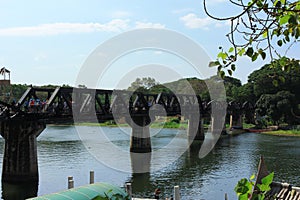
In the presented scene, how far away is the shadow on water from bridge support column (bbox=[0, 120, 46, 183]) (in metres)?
0.63

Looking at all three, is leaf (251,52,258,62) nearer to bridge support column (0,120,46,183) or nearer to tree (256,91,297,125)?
bridge support column (0,120,46,183)

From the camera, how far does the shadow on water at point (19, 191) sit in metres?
28.3

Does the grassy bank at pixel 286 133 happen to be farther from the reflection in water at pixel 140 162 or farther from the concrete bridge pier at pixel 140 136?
the reflection in water at pixel 140 162

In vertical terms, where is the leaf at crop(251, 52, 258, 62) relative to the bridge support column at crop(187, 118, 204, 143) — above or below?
above

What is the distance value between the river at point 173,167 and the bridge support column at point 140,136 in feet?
5.06

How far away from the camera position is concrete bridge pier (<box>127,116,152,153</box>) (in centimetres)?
5353

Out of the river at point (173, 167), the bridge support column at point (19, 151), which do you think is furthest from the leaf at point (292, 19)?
the bridge support column at point (19, 151)

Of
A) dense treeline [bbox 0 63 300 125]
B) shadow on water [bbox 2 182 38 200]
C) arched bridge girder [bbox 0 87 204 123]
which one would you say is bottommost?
shadow on water [bbox 2 182 38 200]

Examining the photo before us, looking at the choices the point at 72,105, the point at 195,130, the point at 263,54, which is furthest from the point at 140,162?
the point at 263,54

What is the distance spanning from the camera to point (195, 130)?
2835 inches

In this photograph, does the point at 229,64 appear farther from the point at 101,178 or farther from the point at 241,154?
the point at 241,154

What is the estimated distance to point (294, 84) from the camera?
8312 cm

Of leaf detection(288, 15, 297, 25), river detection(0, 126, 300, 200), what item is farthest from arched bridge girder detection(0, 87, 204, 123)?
leaf detection(288, 15, 297, 25)

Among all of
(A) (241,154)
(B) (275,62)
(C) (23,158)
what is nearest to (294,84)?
(A) (241,154)
